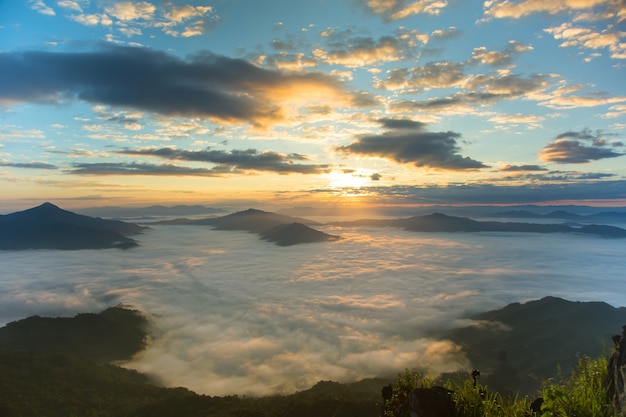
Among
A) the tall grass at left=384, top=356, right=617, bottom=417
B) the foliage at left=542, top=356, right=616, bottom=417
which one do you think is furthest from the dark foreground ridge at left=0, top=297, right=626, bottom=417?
the foliage at left=542, top=356, right=616, bottom=417

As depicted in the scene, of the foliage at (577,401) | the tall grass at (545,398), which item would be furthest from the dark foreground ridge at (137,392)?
the foliage at (577,401)

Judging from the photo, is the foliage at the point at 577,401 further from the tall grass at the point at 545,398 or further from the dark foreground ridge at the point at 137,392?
the dark foreground ridge at the point at 137,392

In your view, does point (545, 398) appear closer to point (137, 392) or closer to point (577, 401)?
point (577, 401)

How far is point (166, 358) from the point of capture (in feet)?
652

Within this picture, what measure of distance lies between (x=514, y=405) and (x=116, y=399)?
510 feet

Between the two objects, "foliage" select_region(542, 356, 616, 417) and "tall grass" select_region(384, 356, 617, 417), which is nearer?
"foliage" select_region(542, 356, 616, 417)

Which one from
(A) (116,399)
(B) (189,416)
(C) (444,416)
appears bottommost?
(A) (116,399)

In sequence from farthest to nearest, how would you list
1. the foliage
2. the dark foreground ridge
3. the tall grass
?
1. the dark foreground ridge
2. the tall grass
3. the foliage

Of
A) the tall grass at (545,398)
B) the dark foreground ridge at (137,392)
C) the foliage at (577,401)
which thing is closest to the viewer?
the foliage at (577,401)

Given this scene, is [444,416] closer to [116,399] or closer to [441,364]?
[116,399]

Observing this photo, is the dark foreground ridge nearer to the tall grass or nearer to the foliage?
the tall grass

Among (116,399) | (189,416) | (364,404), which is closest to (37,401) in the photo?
(116,399)

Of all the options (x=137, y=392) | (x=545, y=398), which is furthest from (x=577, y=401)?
(x=137, y=392)

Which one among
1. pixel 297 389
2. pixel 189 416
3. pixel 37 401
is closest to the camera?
pixel 189 416
